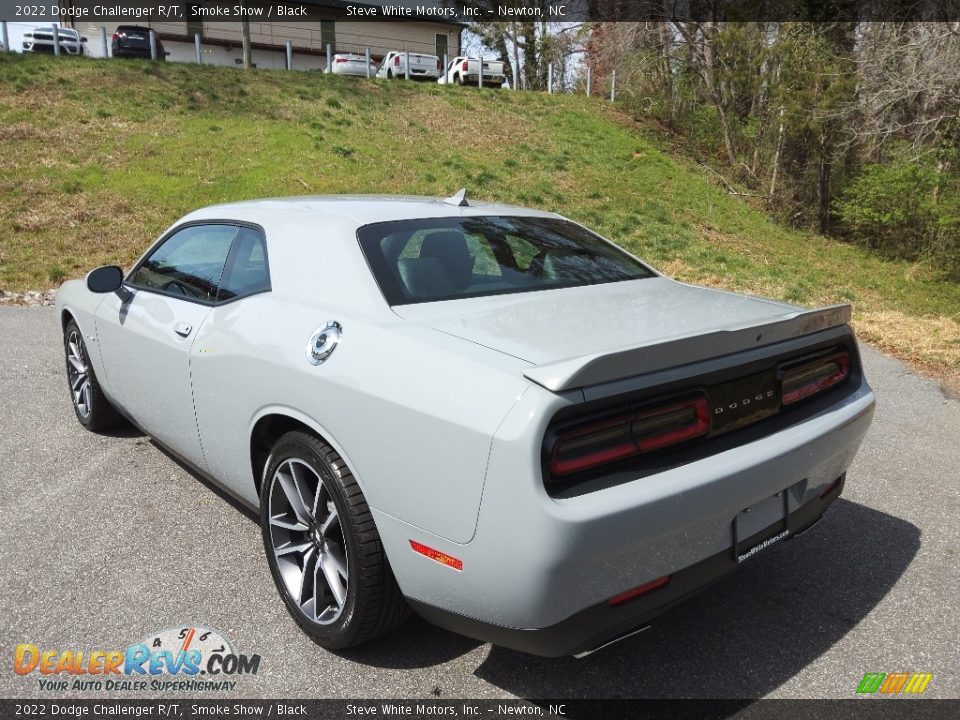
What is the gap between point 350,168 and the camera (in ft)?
53.4

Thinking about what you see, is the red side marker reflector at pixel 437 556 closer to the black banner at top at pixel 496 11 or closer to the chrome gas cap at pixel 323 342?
the chrome gas cap at pixel 323 342

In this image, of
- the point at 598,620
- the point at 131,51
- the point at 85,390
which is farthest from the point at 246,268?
the point at 131,51

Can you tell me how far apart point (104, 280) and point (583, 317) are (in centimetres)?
257

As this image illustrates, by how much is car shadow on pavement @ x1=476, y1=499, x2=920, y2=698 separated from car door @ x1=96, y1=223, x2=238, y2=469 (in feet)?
5.75

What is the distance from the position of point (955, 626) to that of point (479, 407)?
2.05 metres

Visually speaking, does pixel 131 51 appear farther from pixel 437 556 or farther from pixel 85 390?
pixel 437 556

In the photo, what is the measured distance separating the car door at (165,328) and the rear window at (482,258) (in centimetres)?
87

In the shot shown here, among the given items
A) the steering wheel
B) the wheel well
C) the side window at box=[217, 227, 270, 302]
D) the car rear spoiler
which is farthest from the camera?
the steering wheel

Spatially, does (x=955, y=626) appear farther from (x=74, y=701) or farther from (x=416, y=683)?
Answer: (x=74, y=701)

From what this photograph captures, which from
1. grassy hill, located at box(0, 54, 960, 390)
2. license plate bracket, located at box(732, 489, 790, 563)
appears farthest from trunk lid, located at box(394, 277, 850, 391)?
grassy hill, located at box(0, 54, 960, 390)

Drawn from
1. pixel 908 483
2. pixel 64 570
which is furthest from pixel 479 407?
pixel 908 483

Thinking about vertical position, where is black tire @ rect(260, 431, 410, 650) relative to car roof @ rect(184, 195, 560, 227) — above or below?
below

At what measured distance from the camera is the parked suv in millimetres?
23516

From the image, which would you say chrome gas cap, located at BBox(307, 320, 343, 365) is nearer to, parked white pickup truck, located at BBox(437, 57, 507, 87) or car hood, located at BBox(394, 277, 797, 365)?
car hood, located at BBox(394, 277, 797, 365)
